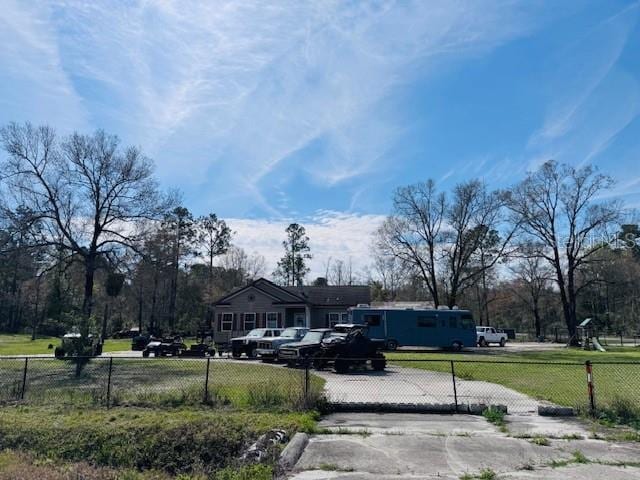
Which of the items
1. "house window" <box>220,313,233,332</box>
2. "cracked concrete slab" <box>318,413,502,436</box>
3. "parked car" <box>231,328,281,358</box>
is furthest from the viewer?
"house window" <box>220,313,233,332</box>

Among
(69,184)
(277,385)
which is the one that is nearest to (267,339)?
(277,385)

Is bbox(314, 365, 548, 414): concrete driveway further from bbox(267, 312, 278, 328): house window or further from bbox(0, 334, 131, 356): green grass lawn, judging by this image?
→ bbox(0, 334, 131, 356): green grass lawn

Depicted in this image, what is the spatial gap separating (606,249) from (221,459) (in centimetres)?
5415

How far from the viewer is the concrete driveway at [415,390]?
11547 millimetres

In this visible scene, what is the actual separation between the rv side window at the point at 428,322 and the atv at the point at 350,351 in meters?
13.4

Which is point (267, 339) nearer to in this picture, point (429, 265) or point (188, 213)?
point (429, 265)

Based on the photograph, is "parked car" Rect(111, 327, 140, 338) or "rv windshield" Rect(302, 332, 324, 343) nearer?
"rv windshield" Rect(302, 332, 324, 343)

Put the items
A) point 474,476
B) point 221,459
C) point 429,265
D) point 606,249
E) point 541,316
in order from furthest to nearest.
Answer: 1. point 541,316
2. point 606,249
3. point 429,265
4. point 221,459
5. point 474,476

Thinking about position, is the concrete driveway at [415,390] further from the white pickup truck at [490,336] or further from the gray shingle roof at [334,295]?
the white pickup truck at [490,336]

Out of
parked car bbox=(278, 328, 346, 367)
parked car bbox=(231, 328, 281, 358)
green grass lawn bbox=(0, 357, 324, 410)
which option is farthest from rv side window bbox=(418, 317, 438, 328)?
green grass lawn bbox=(0, 357, 324, 410)

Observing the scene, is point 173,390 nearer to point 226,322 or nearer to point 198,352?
point 198,352

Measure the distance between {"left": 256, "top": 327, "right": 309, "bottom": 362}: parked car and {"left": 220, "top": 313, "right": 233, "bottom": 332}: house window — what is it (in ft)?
52.4

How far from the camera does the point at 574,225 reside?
43.9 metres

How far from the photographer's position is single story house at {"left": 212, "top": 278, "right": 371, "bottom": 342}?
133 ft
